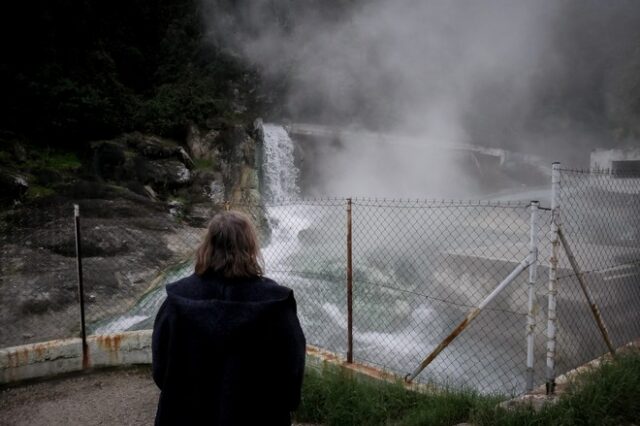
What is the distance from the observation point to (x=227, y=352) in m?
1.38

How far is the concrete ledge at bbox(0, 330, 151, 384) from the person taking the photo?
11.4ft

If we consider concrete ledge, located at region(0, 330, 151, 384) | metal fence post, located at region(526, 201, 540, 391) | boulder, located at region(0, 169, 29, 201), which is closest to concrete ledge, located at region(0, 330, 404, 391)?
concrete ledge, located at region(0, 330, 151, 384)

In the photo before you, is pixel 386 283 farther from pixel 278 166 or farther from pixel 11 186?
pixel 11 186

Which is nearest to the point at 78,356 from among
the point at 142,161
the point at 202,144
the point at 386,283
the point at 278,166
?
the point at 386,283

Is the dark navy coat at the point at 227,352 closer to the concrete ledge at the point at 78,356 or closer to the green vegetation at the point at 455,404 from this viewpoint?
the green vegetation at the point at 455,404

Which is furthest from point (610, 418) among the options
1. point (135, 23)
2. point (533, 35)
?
point (533, 35)

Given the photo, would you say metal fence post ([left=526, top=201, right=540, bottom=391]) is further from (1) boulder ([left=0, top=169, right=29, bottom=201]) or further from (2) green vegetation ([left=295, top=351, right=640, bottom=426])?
(1) boulder ([left=0, top=169, right=29, bottom=201])

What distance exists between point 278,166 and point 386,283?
354 inches

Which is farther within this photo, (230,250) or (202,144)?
(202,144)

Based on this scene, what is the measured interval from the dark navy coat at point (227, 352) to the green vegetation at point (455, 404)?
1.33 meters

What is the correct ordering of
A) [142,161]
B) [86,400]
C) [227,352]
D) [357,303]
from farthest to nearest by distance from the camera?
[142,161] < [357,303] < [86,400] < [227,352]

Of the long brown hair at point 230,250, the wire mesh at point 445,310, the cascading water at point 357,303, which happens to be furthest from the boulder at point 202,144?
the long brown hair at point 230,250

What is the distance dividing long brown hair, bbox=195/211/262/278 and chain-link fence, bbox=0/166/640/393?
3.08 metres

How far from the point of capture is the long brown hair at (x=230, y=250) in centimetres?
144
